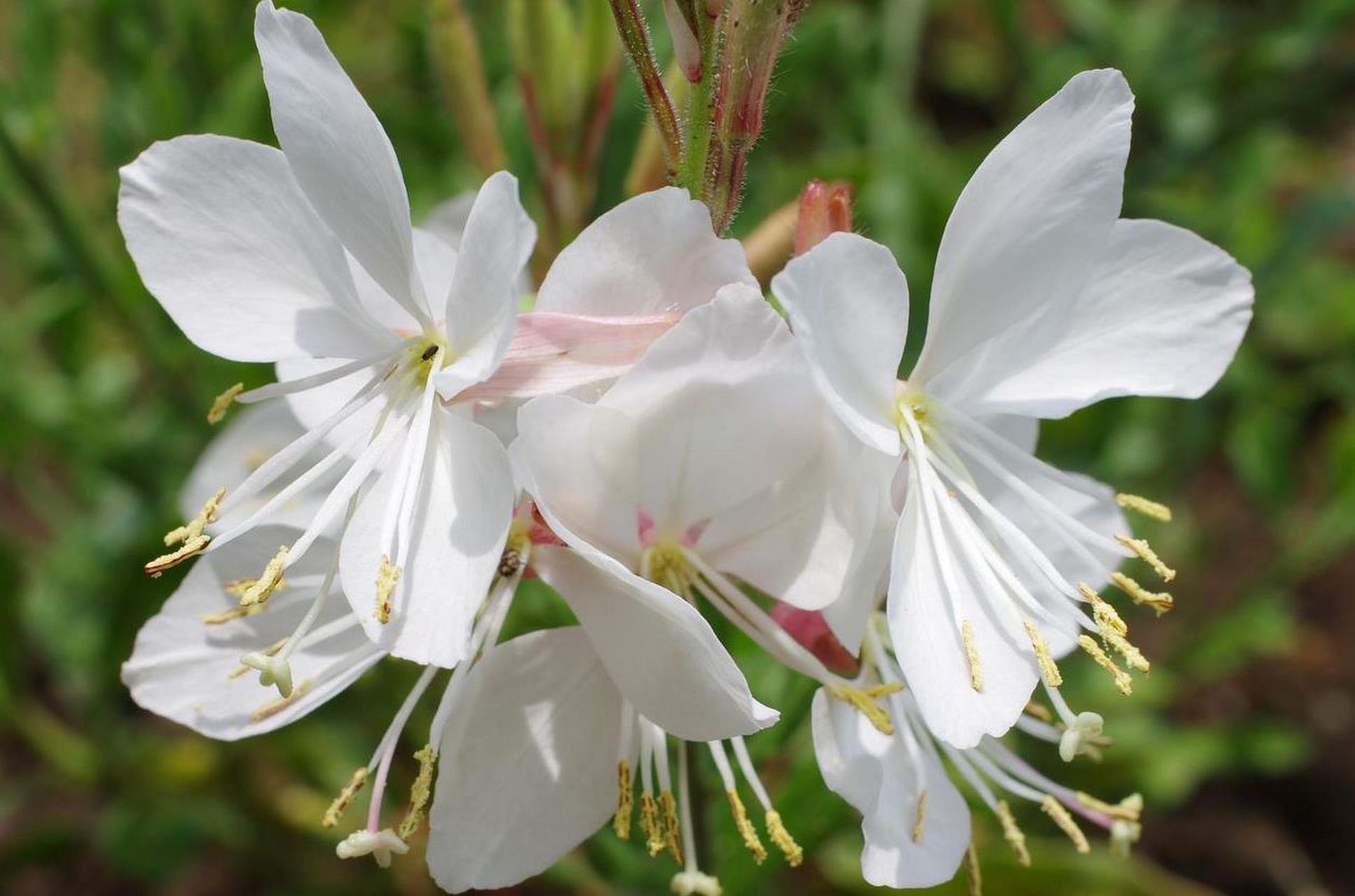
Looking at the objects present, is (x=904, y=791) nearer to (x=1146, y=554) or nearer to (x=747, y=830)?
(x=747, y=830)

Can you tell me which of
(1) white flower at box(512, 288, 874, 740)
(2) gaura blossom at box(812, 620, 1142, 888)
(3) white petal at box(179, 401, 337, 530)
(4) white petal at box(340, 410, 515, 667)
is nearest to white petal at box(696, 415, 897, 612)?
(1) white flower at box(512, 288, 874, 740)

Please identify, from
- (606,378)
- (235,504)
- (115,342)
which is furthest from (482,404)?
(115,342)

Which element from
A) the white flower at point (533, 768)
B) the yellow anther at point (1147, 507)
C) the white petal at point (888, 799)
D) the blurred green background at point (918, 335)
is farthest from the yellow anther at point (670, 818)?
the blurred green background at point (918, 335)

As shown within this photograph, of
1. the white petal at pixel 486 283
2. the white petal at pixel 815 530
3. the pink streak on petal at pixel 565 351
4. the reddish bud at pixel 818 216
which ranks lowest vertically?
the white petal at pixel 815 530

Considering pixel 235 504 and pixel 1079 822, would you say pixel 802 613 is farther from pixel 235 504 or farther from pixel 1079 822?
pixel 1079 822

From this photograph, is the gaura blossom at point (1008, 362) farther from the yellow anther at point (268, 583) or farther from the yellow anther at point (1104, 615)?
the yellow anther at point (268, 583)

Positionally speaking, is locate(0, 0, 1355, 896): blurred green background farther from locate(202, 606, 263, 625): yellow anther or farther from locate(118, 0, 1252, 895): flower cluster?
locate(202, 606, 263, 625): yellow anther

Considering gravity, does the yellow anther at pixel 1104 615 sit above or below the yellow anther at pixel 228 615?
below
